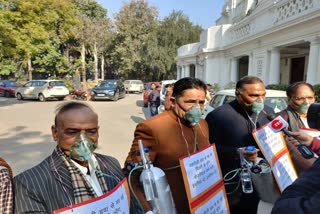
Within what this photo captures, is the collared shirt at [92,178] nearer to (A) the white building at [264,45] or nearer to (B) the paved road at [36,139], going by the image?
(B) the paved road at [36,139]

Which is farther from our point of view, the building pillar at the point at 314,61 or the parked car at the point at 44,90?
the parked car at the point at 44,90

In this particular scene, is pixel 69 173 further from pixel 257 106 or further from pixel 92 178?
pixel 257 106

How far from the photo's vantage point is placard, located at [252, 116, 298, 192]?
2.01 metres

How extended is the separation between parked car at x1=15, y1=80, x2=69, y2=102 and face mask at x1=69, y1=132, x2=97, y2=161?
18.4 m

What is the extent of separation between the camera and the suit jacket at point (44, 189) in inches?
47.0

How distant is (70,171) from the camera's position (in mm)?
1312

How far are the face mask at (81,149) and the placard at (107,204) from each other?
0.23 m

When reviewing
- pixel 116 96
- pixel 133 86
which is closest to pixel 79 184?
pixel 116 96

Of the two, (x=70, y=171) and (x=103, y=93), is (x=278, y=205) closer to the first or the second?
(x=70, y=171)

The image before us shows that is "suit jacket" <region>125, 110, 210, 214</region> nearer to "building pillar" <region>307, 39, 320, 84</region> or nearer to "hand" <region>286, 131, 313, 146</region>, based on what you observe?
"hand" <region>286, 131, 313, 146</region>

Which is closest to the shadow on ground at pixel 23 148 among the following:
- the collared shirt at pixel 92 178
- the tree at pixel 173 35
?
the collared shirt at pixel 92 178

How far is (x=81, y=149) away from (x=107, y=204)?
0.31 metres

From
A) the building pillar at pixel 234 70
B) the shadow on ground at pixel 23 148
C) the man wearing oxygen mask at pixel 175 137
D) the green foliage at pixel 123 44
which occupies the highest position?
the green foliage at pixel 123 44

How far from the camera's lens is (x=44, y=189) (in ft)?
4.00
